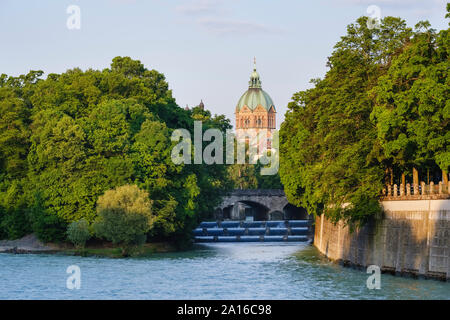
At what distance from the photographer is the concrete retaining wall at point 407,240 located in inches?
1796

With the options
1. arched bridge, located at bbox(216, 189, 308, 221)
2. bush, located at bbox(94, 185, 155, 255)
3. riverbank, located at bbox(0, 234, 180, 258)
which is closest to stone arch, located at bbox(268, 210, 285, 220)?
arched bridge, located at bbox(216, 189, 308, 221)

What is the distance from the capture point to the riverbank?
68812 mm

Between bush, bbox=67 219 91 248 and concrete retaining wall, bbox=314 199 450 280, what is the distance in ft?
65.2

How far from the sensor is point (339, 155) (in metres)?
56.2

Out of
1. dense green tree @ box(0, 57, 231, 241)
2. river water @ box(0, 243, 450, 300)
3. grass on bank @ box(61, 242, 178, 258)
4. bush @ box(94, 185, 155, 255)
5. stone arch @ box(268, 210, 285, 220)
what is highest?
dense green tree @ box(0, 57, 231, 241)

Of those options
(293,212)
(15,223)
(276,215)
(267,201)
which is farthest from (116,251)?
(276,215)

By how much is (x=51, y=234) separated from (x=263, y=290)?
29.1 m

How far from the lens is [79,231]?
68.6 m

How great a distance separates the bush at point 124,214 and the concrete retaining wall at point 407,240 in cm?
1523

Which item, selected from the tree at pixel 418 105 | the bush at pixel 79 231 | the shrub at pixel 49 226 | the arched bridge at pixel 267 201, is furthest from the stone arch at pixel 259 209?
the tree at pixel 418 105

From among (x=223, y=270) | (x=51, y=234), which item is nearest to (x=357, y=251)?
(x=223, y=270)

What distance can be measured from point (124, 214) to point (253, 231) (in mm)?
41136

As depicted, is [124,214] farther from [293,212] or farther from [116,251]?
[293,212]

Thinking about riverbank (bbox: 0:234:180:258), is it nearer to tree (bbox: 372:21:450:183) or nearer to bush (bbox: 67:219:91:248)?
bush (bbox: 67:219:91:248)
